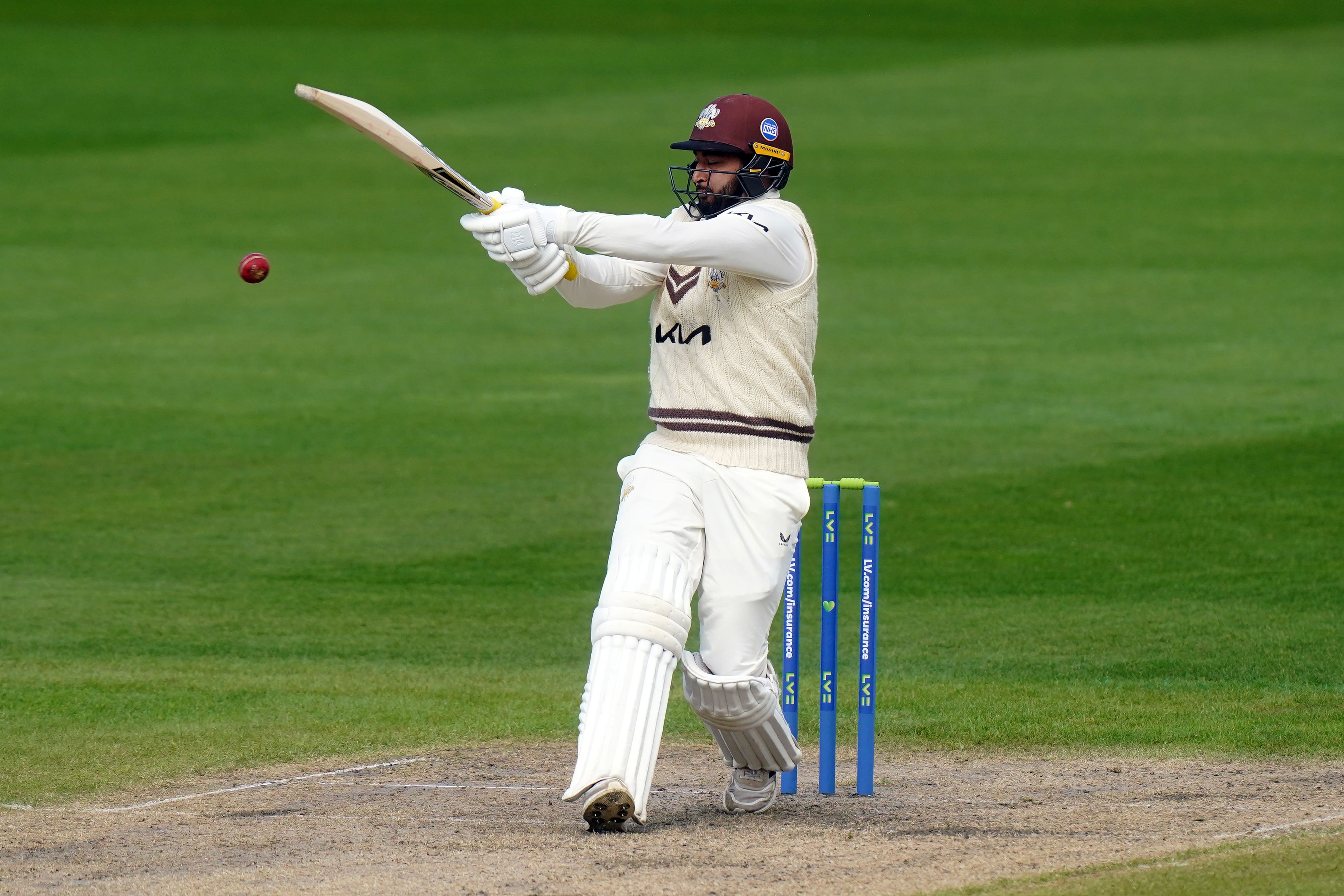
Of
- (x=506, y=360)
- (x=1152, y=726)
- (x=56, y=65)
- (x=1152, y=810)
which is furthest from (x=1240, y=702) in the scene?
(x=56, y=65)

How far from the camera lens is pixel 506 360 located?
1859 centimetres

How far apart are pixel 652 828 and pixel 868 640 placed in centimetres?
104

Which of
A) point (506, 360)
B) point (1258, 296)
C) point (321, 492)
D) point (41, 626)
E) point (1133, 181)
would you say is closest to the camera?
point (41, 626)

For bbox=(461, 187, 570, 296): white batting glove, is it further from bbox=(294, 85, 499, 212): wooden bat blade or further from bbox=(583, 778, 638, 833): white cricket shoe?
bbox=(583, 778, 638, 833): white cricket shoe

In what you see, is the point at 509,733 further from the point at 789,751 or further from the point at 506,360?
the point at 506,360

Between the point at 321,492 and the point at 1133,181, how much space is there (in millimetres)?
17908

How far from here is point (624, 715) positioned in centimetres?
605

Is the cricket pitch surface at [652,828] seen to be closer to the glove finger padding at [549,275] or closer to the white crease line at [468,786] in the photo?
the white crease line at [468,786]

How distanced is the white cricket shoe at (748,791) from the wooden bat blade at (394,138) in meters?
1.97

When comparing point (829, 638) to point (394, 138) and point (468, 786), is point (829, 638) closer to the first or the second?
point (468, 786)

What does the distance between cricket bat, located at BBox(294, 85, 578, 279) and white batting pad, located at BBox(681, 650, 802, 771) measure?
1.34 m

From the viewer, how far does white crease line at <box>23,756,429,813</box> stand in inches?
267

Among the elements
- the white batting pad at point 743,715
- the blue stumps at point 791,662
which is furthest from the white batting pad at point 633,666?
the blue stumps at point 791,662

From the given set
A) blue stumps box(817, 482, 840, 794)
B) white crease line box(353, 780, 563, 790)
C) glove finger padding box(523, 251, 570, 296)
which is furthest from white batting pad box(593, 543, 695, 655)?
white crease line box(353, 780, 563, 790)
